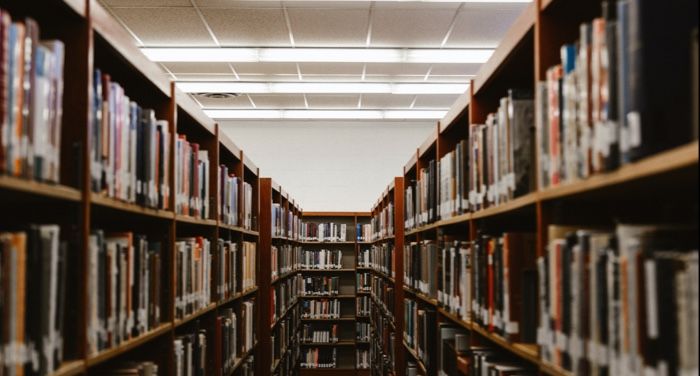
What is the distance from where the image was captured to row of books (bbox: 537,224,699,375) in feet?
3.41

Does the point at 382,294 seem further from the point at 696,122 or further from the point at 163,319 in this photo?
the point at 696,122

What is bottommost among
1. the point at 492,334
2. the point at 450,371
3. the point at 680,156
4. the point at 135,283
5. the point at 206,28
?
the point at 450,371

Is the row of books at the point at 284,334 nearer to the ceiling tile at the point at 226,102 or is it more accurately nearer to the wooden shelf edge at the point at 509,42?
the ceiling tile at the point at 226,102

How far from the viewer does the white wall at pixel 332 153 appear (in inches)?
402

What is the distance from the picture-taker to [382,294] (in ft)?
22.3

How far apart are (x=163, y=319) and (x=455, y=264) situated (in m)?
1.19

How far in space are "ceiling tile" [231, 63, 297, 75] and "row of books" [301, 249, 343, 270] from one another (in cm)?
303

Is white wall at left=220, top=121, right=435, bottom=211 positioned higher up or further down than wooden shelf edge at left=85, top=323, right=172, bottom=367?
higher up

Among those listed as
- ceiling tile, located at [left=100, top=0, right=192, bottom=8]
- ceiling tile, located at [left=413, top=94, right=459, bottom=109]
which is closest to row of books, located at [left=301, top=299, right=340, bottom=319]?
ceiling tile, located at [left=413, top=94, right=459, bottom=109]

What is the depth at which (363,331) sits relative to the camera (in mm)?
9070

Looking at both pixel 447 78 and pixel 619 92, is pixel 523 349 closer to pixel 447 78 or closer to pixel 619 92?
pixel 619 92

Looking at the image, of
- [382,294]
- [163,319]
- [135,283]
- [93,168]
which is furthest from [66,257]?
[382,294]

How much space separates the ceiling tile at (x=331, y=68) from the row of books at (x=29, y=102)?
18.7 ft

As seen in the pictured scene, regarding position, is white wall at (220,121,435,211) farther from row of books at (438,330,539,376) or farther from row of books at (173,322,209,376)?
row of books at (173,322,209,376)
